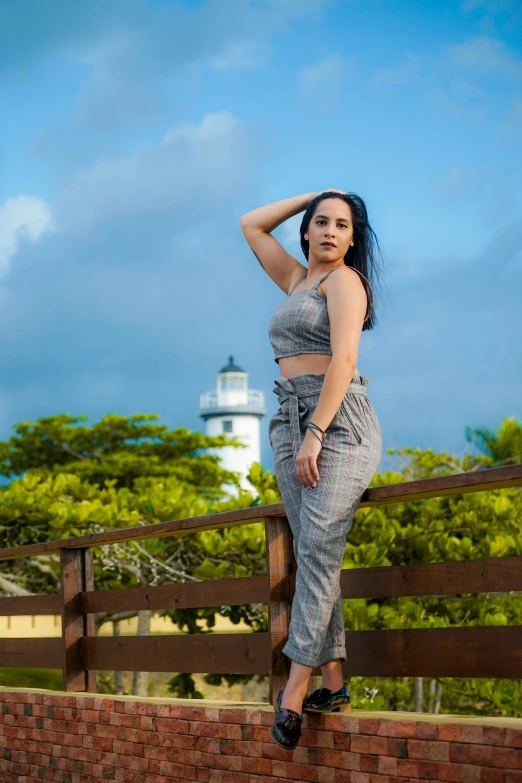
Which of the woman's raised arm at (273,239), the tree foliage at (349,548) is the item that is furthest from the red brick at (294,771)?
the tree foliage at (349,548)

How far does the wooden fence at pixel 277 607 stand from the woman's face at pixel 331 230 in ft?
2.58

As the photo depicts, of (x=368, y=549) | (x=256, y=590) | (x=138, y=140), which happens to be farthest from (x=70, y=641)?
(x=138, y=140)

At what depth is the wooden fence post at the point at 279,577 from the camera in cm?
374

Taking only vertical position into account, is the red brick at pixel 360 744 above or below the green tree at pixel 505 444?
below

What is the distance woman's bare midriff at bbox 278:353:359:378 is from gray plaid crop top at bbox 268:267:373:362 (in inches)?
0.6

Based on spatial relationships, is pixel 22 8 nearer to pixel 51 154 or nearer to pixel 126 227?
pixel 51 154

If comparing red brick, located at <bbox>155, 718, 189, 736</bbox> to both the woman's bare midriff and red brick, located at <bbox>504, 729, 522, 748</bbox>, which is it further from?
red brick, located at <bbox>504, 729, 522, 748</bbox>

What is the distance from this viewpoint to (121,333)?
75875 mm

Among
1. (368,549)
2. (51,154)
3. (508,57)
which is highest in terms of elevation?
(508,57)

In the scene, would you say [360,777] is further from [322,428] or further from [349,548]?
[349,548]

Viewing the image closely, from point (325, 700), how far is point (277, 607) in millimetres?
422

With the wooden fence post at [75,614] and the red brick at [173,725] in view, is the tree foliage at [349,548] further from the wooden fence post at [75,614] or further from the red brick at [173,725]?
the red brick at [173,725]

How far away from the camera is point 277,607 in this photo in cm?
376

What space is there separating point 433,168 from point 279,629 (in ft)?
84.8
